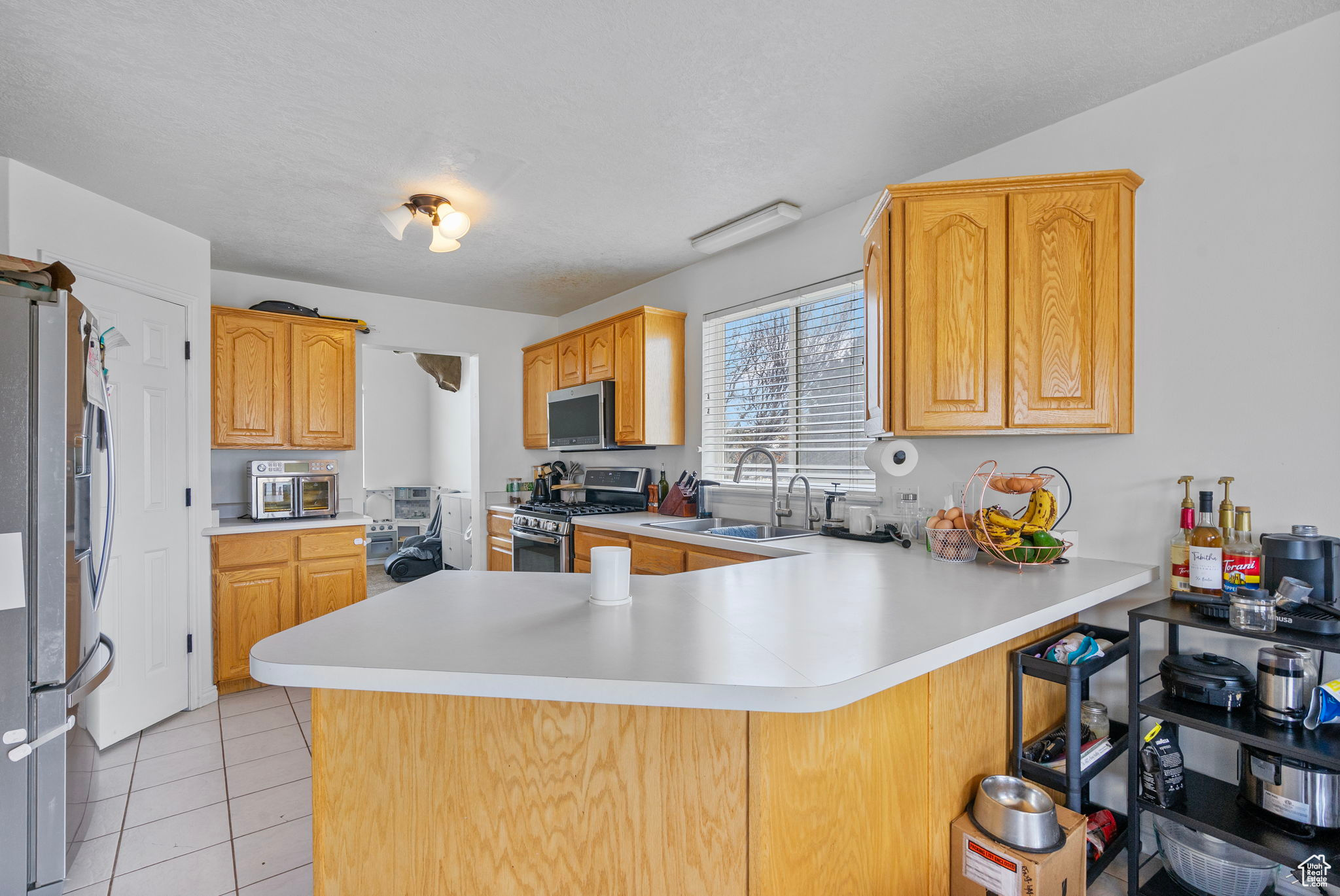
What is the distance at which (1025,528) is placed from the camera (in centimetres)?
212

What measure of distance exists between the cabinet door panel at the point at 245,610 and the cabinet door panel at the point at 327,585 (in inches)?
2.4

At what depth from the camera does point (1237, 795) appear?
1771 millimetres

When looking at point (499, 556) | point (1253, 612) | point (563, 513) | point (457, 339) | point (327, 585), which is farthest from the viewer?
point (457, 339)

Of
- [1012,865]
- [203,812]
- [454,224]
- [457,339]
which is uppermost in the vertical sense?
[454,224]

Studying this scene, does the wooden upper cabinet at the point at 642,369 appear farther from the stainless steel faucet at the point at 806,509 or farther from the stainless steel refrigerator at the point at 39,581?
the stainless steel refrigerator at the point at 39,581

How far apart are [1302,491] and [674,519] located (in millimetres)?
2719

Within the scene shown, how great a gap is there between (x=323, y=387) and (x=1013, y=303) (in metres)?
3.96

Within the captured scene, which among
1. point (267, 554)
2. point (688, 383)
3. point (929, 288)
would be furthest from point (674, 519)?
point (267, 554)

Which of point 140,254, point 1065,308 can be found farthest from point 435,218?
point 1065,308

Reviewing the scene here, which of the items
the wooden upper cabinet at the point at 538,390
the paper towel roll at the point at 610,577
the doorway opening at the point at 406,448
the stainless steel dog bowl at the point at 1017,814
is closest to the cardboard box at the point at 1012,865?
the stainless steel dog bowl at the point at 1017,814

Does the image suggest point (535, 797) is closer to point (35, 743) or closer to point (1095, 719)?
point (35, 743)

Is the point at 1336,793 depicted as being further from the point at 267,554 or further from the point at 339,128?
the point at 267,554

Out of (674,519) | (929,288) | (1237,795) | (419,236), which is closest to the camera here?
(1237,795)

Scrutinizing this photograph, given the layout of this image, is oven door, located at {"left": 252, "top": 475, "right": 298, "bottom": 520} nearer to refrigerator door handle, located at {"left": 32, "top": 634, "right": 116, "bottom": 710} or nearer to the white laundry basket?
refrigerator door handle, located at {"left": 32, "top": 634, "right": 116, "bottom": 710}
